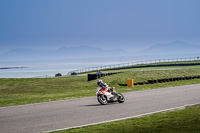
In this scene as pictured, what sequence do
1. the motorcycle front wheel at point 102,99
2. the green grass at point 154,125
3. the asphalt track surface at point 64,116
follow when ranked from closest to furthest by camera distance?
the green grass at point 154,125, the asphalt track surface at point 64,116, the motorcycle front wheel at point 102,99

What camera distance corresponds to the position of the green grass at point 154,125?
9637 mm

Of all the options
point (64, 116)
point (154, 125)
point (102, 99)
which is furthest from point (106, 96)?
point (154, 125)

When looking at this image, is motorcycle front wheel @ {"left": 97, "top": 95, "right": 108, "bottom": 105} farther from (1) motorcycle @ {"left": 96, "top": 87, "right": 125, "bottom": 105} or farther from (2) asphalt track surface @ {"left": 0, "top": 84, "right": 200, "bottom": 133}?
(2) asphalt track surface @ {"left": 0, "top": 84, "right": 200, "bottom": 133}

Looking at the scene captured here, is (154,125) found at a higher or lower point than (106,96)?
lower

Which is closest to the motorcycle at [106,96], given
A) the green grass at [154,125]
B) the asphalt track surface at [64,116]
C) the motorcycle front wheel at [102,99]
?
the motorcycle front wheel at [102,99]

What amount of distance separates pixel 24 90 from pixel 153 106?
83.2 ft

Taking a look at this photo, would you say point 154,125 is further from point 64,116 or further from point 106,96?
point 106,96

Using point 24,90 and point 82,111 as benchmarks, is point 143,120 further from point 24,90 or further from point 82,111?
point 24,90

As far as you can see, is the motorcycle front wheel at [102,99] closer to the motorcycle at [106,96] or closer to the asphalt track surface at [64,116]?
the motorcycle at [106,96]

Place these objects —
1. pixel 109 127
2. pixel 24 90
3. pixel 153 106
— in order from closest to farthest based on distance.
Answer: pixel 109 127 → pixel 153 106 → pixel 24 90

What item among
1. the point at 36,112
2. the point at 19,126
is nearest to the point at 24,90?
the point at 36,112

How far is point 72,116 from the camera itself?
45.2ft

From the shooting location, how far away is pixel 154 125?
10.6 m

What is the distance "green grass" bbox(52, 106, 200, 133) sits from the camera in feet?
31.6
